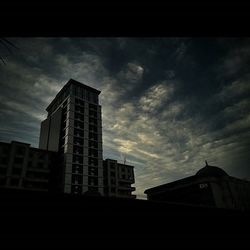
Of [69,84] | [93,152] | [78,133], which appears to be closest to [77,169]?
[93,152]

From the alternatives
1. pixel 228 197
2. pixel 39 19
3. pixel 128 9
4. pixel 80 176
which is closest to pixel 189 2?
pixel 128 9

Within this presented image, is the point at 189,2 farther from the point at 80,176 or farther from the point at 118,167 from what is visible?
the point at 118,167

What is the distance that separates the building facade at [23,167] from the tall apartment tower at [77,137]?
10.8 feet

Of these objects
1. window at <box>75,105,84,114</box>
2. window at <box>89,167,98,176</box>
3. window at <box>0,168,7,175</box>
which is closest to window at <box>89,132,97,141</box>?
window at <box>75,105,84,114</box>

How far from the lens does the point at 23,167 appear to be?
36.3 meters

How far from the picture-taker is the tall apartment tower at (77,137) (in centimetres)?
4119

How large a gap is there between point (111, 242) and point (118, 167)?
51.8 meters

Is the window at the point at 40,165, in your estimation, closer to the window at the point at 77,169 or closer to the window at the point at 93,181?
the window at the point at 77,169

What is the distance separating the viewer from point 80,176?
137ft

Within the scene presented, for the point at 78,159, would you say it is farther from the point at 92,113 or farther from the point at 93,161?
the point at 92,113

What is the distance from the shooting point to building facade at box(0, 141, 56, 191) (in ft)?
113

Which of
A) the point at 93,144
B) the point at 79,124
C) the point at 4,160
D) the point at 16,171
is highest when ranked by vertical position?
the point at 79,124

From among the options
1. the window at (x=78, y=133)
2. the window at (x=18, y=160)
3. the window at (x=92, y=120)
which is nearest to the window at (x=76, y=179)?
the window at (x=78, y=133)

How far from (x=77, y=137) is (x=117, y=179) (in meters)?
15.3
